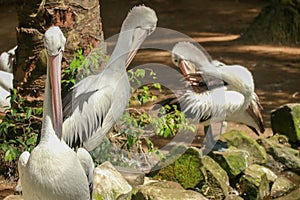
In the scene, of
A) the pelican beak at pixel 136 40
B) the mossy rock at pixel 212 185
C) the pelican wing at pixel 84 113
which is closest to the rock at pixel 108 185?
the pelican wing at pixel 84 113

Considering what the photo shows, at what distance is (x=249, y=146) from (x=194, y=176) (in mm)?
898

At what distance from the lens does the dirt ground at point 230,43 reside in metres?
8.30

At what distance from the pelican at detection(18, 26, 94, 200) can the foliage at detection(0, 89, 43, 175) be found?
1.32 metres

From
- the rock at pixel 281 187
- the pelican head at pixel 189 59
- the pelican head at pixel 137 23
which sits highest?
the pelican head at pixel 137 23

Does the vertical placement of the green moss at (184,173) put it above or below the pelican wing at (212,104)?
below

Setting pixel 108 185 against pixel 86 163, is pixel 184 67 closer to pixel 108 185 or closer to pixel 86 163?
pixel 108 185

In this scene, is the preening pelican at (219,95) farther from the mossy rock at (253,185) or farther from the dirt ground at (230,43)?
the mossy rock at (253,185)

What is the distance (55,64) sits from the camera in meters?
3.81

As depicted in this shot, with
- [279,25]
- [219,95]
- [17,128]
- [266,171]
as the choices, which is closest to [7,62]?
[17,128]

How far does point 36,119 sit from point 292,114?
2396mm

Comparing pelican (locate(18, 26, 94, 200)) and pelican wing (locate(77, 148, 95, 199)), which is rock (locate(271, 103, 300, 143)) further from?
pelican (locate(18, 26, 94, 200))

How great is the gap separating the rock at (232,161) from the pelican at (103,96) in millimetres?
985

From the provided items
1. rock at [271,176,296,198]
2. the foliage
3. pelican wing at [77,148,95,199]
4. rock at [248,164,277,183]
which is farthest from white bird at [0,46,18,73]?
pelican wing at [77,148,95,199]

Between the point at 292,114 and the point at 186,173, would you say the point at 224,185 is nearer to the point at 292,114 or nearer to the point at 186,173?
the point at 186,173
